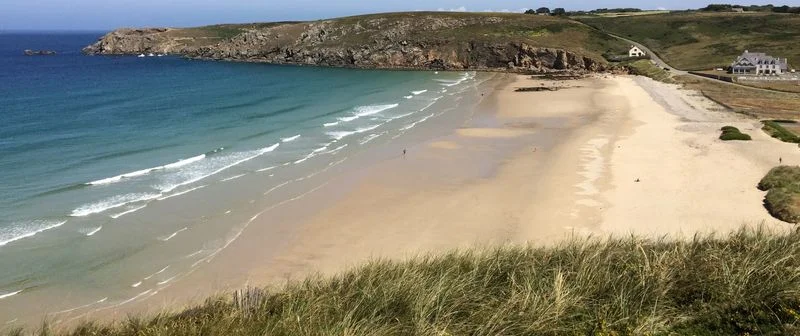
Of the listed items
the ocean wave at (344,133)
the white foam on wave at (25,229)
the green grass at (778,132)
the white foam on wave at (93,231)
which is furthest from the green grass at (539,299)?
the green grass at (778,132)

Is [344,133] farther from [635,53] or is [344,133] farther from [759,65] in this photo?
[635,53]

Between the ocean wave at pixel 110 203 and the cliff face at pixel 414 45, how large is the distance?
6538 cm

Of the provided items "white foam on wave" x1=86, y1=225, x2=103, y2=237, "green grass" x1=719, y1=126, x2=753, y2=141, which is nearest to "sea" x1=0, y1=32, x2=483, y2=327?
"white foam on wave" x1=86, y1=225, x2=103, y2=237

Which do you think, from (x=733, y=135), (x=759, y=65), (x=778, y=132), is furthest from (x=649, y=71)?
(x=733, y=135)

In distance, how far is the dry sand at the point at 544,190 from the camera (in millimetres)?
17797

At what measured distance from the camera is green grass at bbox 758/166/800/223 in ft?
61.3

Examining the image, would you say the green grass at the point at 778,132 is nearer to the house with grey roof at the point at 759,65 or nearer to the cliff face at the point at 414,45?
the house with grey roof at the point at 759,65

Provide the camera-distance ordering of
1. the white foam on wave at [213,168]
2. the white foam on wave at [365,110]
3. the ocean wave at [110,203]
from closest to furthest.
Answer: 1. the ocean wave at [110,203]
2. the white foam on wave at [213,168]
3. the white foam on wave at [365,110]

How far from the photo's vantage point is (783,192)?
66.3 feet

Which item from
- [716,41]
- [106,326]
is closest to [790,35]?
[716,41]

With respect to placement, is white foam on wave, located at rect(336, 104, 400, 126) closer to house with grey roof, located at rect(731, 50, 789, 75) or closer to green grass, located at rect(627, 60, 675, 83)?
green grass, located at rect(627, 60, 675, 83)

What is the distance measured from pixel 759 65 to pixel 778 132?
107 feet

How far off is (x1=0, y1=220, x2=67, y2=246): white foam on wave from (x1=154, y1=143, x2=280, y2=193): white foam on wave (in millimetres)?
4514

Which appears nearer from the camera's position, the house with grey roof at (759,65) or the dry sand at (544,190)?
the dry sand at (544,190)
